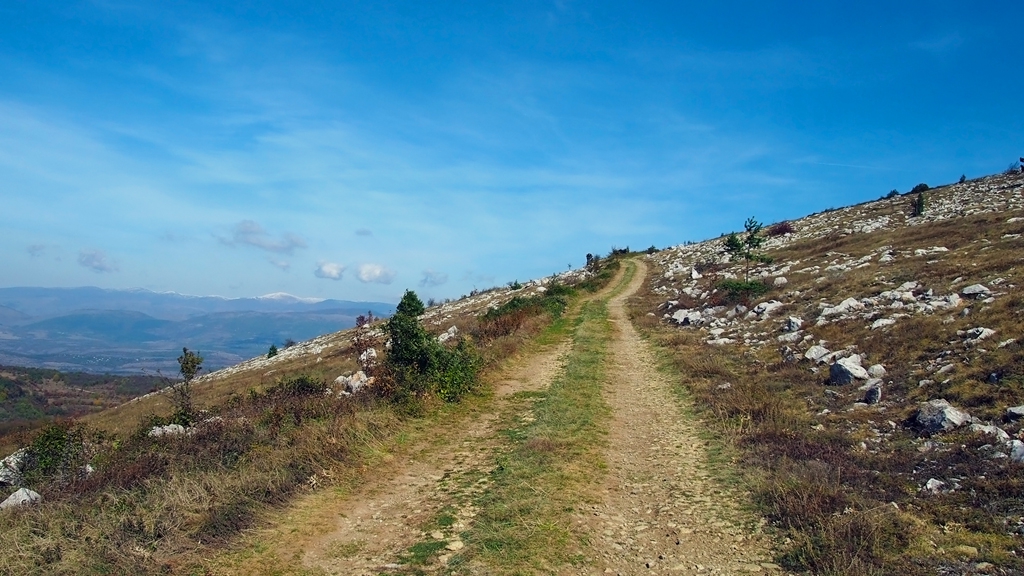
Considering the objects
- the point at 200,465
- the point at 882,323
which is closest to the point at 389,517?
the point at 200,465

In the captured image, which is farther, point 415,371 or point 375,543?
point 415,371

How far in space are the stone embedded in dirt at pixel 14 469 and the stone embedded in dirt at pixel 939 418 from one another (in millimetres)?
16547

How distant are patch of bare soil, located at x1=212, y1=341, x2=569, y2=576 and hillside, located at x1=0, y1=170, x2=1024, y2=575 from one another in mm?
39

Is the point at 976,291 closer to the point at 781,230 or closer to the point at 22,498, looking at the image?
the point at 22,498

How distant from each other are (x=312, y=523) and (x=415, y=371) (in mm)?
6954

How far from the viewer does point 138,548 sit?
612cm

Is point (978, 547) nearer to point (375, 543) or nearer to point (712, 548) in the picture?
point (712, 548)

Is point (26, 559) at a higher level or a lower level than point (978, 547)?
higher

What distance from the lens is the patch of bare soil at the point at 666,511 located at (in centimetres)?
633

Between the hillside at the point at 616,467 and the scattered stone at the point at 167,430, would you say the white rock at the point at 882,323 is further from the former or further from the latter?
the scattered stone at the point at 167,430

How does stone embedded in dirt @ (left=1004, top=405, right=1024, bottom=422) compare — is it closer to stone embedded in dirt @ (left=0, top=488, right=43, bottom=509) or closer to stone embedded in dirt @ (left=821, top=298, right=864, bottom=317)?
stone embedded in dirt @ (left=821, top=298, right=864, bottom=317)

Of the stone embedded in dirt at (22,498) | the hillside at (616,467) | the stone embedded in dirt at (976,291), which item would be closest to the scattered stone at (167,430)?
the hillside at (616,467)

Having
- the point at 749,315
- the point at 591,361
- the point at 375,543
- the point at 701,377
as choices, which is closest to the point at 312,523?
the point at 375,543

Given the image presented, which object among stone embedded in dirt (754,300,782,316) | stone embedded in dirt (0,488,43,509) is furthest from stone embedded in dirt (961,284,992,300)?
stone embedded in dirt (0,488,43,509)
